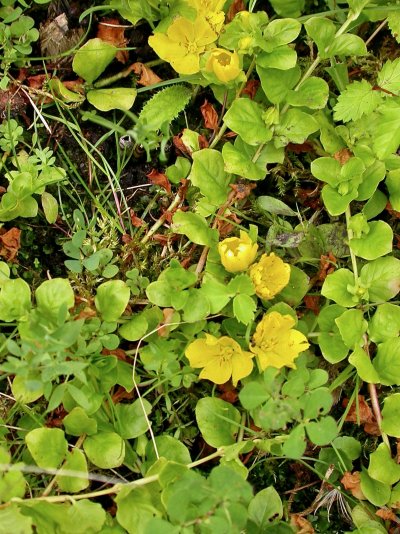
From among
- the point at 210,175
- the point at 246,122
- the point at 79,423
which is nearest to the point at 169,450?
the point at 79,423

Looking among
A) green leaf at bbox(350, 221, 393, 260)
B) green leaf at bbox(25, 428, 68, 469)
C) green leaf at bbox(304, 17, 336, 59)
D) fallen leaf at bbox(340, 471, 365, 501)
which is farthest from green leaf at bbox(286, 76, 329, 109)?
green leaf at bbox(25, 428, 68, 469)

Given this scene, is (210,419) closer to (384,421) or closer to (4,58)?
(384,421)

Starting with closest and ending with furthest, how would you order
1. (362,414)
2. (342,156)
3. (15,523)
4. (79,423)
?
(15,523) → (79,423) → (362,414) → (342,156)

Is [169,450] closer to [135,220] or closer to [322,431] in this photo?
[322,431]

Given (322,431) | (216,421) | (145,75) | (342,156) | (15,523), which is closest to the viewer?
(15,523)

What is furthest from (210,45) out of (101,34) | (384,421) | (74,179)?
(384,421)

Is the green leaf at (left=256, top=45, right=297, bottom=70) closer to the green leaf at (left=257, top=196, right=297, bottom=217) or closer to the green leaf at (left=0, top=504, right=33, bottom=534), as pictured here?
the green leaf at (left=257, top=196, right=297, bottom=217)

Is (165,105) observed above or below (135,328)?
above
